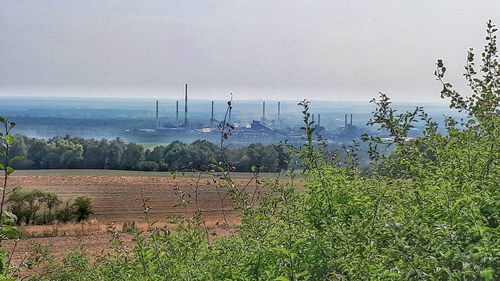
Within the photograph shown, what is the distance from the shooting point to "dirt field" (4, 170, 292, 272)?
1389 cm

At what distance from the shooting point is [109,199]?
908 inches

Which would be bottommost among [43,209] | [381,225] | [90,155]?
[90,155]

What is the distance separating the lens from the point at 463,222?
7.77 ft

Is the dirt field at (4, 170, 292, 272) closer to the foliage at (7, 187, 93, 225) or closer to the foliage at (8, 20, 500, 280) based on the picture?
the foliage at (7, 187, 93, 225)

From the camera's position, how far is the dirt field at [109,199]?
1389 cm

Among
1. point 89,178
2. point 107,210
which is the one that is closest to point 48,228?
point 107,210

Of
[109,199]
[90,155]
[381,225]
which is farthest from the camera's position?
[90,155]

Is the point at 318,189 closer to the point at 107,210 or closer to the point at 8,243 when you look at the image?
the point at 8,243

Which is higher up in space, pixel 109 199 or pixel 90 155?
pixel 90 155

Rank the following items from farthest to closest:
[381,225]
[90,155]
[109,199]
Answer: [90,155] → [109,199] → [381,225]

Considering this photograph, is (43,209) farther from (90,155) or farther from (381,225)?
(381,225)

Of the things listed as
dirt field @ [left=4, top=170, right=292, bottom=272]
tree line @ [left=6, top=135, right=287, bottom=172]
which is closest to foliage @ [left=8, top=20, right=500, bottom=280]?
dirt field @ [left=4, top=170, right=292, bottom=272]

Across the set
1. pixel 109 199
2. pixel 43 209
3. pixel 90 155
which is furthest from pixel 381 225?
pixel 90 155

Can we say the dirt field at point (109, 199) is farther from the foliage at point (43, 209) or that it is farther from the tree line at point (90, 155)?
the tree line at point (90, 155)
